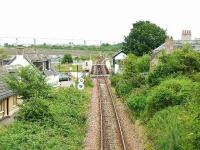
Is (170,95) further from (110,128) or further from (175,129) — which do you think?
(110,128)

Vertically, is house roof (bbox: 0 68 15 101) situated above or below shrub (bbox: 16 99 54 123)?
above

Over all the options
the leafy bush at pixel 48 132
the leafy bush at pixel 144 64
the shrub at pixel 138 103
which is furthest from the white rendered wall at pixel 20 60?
the shrub at pixel 138 103

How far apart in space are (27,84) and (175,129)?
1358 centimetres

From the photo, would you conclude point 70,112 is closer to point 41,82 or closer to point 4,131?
point 41,82

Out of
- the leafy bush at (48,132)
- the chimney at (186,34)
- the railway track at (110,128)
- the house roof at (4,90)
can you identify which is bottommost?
the railway track at (110,128)

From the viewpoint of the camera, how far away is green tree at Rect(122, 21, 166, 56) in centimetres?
7525

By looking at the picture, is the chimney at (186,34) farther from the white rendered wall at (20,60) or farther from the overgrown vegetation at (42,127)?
the overgrown vegetation at (42,127)

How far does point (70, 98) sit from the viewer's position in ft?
138

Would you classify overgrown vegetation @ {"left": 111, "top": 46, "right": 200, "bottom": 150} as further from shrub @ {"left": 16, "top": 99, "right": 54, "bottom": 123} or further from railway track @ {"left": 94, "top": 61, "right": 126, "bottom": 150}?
shrub @ {"left": 16, "top": 99, "right": 54, "bottom": 123}

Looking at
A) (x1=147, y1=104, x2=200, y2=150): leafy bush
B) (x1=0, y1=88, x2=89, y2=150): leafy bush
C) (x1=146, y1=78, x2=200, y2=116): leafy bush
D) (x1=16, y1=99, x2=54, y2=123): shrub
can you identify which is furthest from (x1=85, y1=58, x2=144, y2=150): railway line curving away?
(x1=16, y1=99, x2=54, y2=123): shrub

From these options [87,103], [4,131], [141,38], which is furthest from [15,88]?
[141,38]

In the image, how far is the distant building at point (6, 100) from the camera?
33428mm

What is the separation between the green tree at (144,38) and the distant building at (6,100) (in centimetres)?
4071

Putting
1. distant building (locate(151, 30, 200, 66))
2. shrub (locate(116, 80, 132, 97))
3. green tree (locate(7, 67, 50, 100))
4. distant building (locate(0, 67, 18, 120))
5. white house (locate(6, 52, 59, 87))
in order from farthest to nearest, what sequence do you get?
white house (locate(6, 52, 59, 87)), shrub (locate(116, 80, 132, 97)), distant building (locate(151, 30, 200, 66)), distant building (locate(0, 67, 18, 120)), green tree (locate(7, 67, 50, 100))
